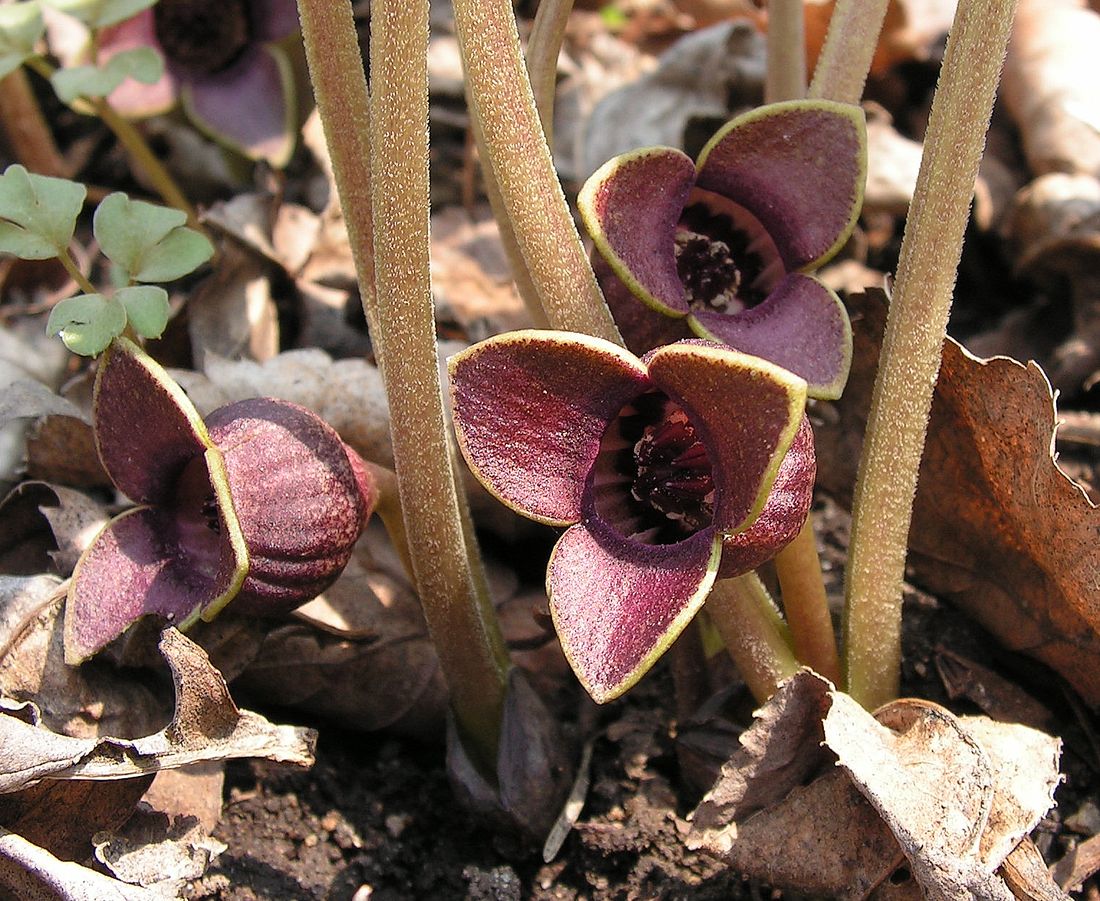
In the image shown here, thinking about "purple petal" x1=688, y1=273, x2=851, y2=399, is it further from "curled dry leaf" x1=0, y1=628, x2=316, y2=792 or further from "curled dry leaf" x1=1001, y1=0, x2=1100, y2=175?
"curled dry leaf" x1=1001, y1=0, x2=1100, y2=175

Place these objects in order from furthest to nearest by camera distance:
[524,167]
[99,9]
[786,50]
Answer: [99,9] < [786,50] < [524,167]

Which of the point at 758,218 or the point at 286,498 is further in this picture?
the point at 758,218

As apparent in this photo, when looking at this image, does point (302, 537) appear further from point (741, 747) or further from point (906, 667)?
point (906, 667)

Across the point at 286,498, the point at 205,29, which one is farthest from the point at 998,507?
the point at 205,29

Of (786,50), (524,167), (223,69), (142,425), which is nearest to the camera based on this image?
(524,167)

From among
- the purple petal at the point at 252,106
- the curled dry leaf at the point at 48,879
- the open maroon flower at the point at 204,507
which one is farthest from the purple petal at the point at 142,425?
the purple petal at the point at 252,106

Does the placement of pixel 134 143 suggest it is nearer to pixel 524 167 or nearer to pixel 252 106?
pixel 252 106

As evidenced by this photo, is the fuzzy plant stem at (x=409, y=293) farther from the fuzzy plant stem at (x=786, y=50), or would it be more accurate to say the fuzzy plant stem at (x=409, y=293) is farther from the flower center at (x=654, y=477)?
the fuzzy plant stem at (x=786, y=50)
